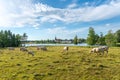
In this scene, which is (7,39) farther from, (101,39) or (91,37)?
(101,39)

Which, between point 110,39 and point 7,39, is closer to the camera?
point 110,39

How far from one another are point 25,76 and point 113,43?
80.9 m

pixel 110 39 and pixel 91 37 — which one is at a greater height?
pixel 91 37

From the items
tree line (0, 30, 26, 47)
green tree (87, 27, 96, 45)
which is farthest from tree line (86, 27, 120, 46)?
tree line (0, 30, 26, 47)

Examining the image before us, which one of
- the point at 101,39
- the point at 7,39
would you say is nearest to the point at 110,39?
the point at 101,39

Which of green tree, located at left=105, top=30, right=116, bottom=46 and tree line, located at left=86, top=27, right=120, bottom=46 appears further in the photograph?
green tree, located at left=105, top=30, right=116, bottom=46

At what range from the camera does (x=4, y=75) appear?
1775cm

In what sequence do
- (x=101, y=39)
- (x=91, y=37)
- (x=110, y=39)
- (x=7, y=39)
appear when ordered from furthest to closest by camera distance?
(x=101, y=39) → (x=7, y=39) → (x=110, y=39) → (x=91, y=37)

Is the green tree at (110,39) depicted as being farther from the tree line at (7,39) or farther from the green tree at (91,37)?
the tree line at (7,39)

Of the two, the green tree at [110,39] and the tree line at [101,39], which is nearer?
the tree line at [101,39]

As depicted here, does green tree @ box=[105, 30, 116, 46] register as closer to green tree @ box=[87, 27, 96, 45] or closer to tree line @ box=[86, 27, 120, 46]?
tree line @ box=[86, 27, 120, 46]

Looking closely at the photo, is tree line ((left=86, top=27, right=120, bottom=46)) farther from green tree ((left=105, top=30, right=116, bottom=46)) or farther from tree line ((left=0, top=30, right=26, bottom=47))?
tree line ((left=0, top=30, right=26, bottom=47))

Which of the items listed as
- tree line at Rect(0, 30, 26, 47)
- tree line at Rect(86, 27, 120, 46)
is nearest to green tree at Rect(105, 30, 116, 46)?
tree line at Rect(86, 27, 120, 46)

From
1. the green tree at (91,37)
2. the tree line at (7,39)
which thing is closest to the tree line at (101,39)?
the green tree at (91,37)
